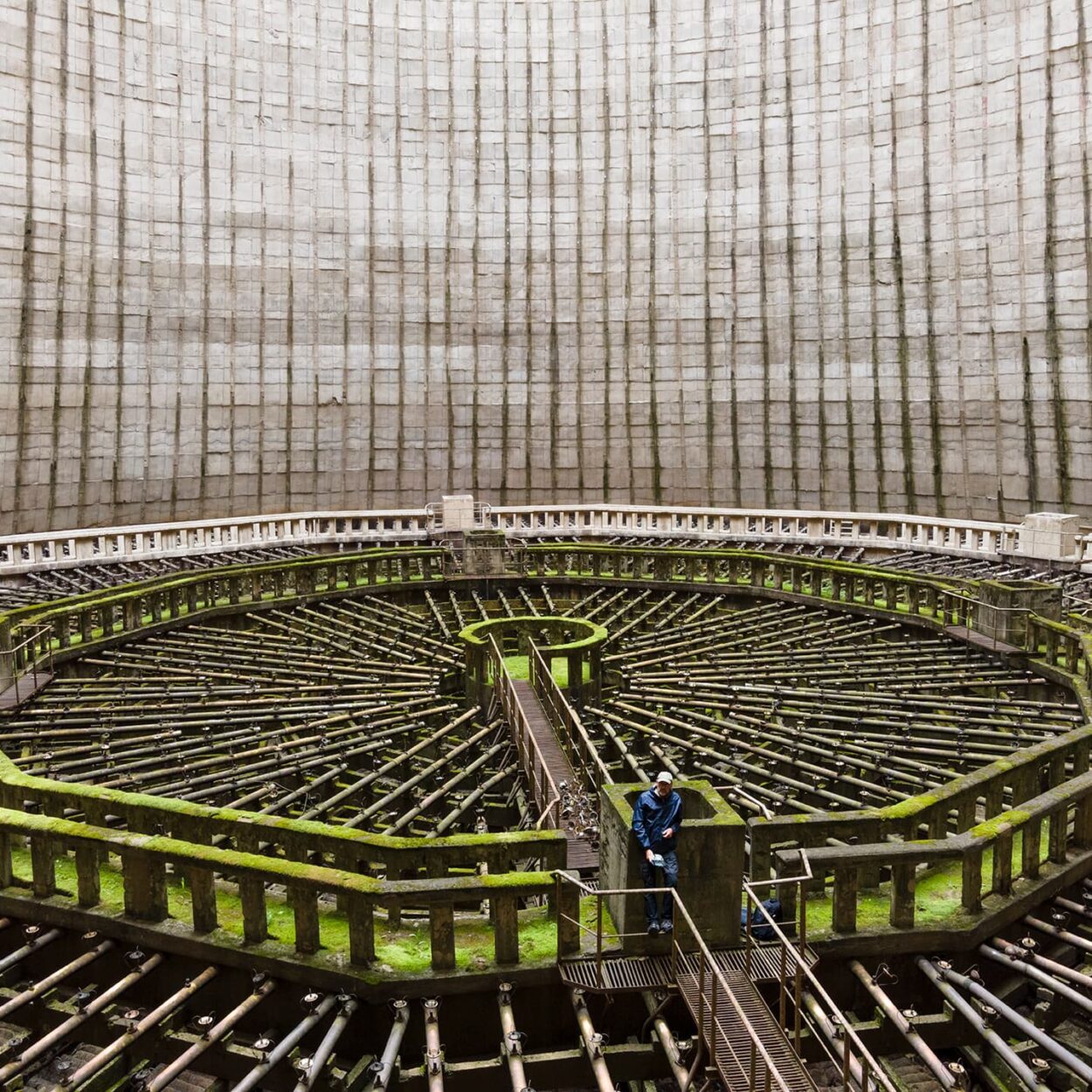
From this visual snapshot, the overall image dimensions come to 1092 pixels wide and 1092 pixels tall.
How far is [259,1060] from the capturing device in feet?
21.6

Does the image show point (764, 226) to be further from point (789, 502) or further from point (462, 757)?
point (462, 757)

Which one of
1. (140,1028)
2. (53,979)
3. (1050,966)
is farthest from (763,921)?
(53,979)

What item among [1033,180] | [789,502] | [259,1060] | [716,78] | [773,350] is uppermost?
[716,78]

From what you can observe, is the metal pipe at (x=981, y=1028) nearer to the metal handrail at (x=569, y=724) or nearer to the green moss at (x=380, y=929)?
the green moss at (x=380, y=929)

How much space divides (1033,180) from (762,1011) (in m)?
23.0

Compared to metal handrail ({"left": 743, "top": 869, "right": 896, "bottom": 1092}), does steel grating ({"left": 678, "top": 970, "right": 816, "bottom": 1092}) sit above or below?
below

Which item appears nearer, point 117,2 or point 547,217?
point 117,2

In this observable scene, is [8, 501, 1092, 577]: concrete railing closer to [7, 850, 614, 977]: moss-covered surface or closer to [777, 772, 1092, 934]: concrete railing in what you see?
[777, 772, 1092, 934]: concrete railing

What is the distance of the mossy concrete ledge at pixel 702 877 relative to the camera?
23.6 feet

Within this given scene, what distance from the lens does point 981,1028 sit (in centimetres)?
658

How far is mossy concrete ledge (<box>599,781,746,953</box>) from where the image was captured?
7.20 meters

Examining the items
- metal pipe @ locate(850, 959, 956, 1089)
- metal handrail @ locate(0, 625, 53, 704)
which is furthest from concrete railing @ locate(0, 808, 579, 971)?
metal handrail @ locate(0, 625, 53, 704)

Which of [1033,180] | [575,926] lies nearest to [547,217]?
[1033,180]

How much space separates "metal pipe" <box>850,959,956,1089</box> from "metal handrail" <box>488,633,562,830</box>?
277cm
